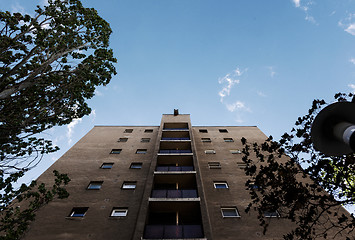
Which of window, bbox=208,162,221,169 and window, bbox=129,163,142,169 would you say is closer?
window, bbox=129,163,142,169

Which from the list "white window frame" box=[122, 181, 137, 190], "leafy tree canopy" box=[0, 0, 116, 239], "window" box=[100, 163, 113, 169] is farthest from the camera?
"window" box=[100, 163, 113, 169]

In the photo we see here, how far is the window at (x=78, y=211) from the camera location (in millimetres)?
12296

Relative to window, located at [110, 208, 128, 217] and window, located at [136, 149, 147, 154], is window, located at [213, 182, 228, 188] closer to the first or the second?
window, located at [110, 208, 128, 217]

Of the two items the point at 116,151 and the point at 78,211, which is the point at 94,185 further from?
the point at 116,151

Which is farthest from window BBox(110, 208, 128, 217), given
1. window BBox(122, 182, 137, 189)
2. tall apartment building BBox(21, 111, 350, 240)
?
window BBox(122, 182, 137, 189)

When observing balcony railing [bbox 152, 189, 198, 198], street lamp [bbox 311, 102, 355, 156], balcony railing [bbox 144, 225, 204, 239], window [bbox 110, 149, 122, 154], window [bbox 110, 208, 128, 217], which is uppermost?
window [bbox 110, 149, 122, 154]

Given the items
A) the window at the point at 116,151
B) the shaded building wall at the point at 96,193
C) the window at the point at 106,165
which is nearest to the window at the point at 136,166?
the shaded building wall at the point at 96,193

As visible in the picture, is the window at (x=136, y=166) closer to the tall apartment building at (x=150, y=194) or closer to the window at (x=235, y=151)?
the tall apartment building at (x=150, y=194)

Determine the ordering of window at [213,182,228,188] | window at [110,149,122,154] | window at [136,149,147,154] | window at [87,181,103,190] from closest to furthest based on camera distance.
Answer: window at [87,181,103,190] < window at [213,182,228,188] < window at [110,149,122,154] < window at [136,149,147,154]

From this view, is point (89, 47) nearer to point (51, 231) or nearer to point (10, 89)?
point (10, 89)

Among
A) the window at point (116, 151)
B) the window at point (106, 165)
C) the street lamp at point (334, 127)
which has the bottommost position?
the street lamp at point (334, 127)

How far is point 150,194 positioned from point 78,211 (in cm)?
454

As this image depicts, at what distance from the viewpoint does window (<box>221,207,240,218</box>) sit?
12633mm

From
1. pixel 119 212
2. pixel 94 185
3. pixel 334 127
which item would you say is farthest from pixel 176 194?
pixel 334 127
